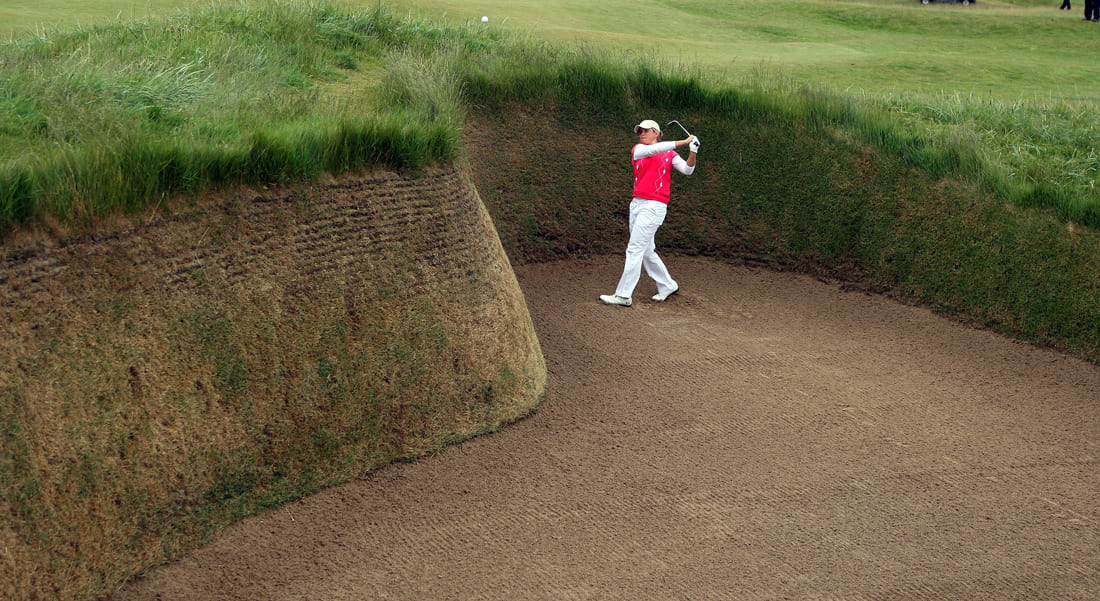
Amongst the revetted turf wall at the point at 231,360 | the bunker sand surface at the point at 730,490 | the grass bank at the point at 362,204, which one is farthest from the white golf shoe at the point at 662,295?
the revetted turf wall at the point at 231,360

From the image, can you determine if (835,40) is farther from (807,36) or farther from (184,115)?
(184,115)

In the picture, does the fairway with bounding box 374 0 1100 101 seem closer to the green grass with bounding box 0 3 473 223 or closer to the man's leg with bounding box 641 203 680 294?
the man's leg with bounding box 641 203 680 294

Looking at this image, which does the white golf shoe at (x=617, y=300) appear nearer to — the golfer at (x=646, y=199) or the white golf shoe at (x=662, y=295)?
the golfer at (x=646, y=199)

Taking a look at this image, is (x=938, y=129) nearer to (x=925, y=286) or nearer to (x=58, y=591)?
(x=925, y=286)

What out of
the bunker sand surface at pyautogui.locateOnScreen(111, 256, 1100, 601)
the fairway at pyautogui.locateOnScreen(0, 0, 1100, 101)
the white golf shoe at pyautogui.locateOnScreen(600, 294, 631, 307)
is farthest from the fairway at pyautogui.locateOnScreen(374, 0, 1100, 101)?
the bunker sand surface at pyautogui.locateOnScreen(111, 256, 1100, 601)

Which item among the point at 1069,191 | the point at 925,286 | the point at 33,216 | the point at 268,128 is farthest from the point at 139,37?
the point at 1069,191

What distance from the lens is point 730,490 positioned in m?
7.11

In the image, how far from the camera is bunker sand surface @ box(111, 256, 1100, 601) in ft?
20.0

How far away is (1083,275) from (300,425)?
741 cm

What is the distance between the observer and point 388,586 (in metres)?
5.92

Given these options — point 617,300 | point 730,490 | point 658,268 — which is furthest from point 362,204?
point 658,268

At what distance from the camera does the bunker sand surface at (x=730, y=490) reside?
6.09 meters

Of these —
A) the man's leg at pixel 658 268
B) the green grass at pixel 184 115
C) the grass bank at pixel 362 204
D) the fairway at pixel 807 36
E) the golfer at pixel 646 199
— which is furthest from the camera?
the fairway at pixel 807 36

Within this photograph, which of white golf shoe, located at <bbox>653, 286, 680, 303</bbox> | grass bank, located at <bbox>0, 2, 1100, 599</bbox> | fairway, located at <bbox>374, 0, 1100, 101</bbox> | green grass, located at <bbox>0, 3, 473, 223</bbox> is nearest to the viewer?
grass bank, located at <bbox>0, 2, 1100, 599</bbox>
